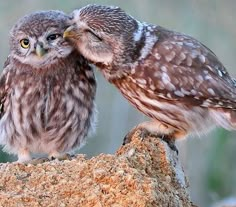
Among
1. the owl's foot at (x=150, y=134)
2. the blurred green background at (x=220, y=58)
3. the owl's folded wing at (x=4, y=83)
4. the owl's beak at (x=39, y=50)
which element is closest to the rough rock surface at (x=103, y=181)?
the owl's foot at (x=150, y=134)

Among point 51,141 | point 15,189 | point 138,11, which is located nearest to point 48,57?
point 51,141

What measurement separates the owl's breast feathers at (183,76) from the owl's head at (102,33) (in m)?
0.11

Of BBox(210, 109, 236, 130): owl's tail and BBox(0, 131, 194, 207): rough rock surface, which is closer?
BBox(0, 131, 194, 207): rough rock surface

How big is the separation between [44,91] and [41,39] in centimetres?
34

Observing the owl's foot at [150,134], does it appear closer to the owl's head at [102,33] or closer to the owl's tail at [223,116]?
the owl's tail at [223,116]

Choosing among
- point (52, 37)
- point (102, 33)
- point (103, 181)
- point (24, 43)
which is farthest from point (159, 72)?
point (103, 181)

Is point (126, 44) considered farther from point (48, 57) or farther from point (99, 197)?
point (99, 197)

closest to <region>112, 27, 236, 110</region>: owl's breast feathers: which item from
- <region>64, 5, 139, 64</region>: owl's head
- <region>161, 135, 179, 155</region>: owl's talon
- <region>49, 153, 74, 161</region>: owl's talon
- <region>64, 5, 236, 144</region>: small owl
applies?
<region>64, 5, 236, 144</region>: small owl

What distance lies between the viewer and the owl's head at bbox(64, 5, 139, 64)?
192 inches

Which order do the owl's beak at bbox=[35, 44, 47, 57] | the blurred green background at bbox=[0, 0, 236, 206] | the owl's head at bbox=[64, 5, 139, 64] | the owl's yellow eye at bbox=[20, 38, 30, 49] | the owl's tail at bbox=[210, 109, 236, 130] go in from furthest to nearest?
the blurred green background at bbox=[0, 0, 236, 206]
the owl's yellow eye at bbox=[20, 38, 30, 49]
the owl's beak at bbox=[35, 44, 47, 57]
the owl's tail at bbox=[210, 109, 236, 130]
the owl's head at bbox=[64, 5, 139, 64]

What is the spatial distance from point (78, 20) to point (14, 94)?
30.7 inches

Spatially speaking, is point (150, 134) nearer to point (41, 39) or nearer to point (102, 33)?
point (102, 33)

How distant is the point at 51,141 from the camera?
18.1ft

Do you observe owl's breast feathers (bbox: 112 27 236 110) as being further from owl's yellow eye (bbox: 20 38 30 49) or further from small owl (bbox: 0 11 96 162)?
owl's yellow eye (bbox: 20 38 30 49)
